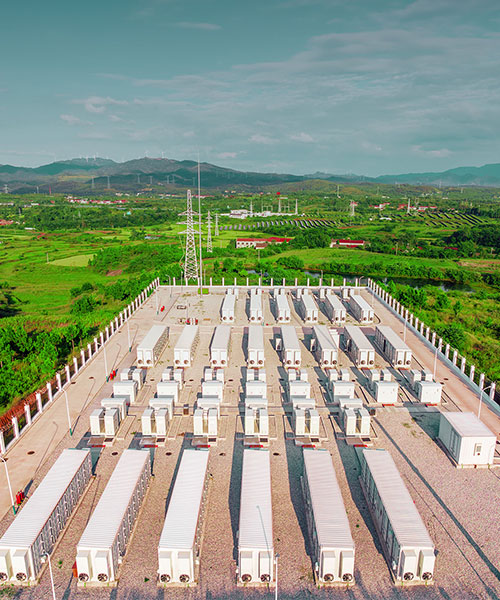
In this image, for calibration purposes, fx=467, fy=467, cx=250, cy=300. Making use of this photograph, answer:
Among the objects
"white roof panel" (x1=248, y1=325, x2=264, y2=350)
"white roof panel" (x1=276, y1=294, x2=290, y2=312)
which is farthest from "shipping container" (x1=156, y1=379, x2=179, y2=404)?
"white roof panel" (x1=276, y1=294, x2=290, y2=312)

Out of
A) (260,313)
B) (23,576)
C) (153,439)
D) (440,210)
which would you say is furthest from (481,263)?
(440,210)

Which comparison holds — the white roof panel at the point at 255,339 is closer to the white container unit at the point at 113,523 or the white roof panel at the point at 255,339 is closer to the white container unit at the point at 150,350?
the white container unit at the point at 150,350

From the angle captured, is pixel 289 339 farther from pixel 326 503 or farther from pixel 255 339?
pixel 326 503

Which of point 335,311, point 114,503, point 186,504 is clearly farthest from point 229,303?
point 114,503

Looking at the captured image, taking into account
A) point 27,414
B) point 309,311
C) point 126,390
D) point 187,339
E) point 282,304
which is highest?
point 282,304

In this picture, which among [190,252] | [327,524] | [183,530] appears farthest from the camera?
[190,252]

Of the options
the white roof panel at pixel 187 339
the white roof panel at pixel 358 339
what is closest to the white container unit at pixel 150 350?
the white roof panel at pixel 187 339

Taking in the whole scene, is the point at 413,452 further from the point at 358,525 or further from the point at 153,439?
the point at 153,439

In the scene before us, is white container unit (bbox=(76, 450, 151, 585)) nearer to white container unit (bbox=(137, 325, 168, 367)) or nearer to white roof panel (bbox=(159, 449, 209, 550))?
white roof panel (bbox=(159, 449, 209, 550))
